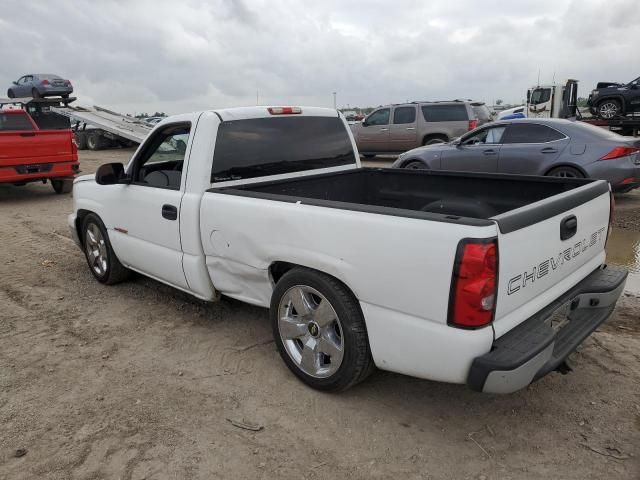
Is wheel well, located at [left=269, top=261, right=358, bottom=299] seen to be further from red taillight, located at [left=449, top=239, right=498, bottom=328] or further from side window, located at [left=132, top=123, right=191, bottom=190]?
side window, located at [left=132, top=123, right=191, bottom=190]

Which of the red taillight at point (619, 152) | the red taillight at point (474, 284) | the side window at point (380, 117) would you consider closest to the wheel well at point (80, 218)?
the red taillight at point (474, 284)

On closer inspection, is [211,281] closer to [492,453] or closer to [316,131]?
[316,131]

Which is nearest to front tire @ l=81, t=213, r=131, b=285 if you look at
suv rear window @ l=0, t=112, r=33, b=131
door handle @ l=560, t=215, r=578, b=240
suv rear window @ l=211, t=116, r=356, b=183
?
suv rear window @ l=211, t=116, r=356, b=183

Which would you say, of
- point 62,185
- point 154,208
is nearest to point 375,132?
point 62,185

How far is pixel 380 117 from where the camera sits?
53.4 feet

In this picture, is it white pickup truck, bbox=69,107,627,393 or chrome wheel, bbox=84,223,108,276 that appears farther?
chrome wheel, bbox=84,223,108,276

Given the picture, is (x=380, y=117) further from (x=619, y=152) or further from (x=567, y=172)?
(x=619, y=152)

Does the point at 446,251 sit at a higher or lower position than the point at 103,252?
higher

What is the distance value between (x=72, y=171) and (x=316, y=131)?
336 inches

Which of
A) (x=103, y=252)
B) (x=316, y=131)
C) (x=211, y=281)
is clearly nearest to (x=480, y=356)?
(x=211, y=281)

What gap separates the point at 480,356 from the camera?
242 cm

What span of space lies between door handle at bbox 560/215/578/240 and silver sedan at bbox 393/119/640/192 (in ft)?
19.1

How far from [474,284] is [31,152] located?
1032 centimetres

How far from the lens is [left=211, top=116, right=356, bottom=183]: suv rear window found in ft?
12.6
